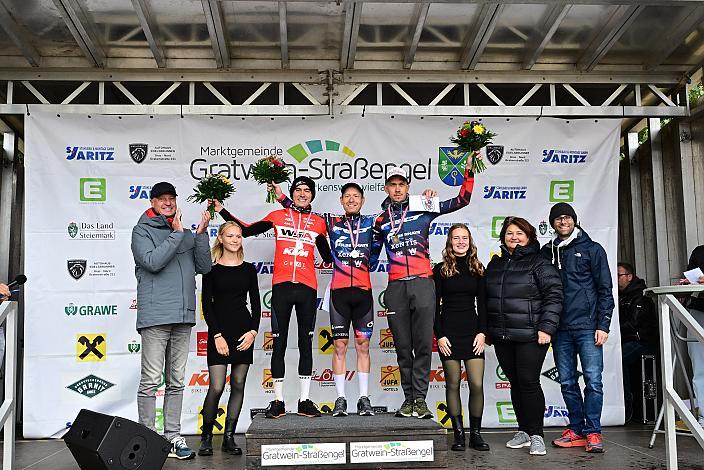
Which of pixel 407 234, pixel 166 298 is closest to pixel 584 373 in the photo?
pixel 407 234

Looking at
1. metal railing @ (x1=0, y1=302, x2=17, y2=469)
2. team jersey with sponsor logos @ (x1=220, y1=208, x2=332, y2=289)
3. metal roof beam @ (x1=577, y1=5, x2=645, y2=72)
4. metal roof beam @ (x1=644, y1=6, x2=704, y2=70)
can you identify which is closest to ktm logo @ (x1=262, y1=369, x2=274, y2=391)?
team jersey with sponsor logos @ (x1=220, y1=208, x2=332, y2=289)

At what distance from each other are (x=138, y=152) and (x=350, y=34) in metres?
2.15

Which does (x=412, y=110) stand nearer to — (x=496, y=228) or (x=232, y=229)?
(x=496, y=228)

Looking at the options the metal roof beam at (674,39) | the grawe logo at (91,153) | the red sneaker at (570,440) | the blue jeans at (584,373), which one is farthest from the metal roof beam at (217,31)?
the red sneaker at (570,440)

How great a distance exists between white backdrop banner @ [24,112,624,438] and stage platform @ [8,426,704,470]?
0.69m

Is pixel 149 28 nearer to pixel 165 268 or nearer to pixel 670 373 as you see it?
pixel 165 268

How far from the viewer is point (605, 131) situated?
6625 mm

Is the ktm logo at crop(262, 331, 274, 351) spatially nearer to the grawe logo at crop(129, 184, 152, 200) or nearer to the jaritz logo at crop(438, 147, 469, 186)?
the grawe logo at crop(129, 184, 152, 200)

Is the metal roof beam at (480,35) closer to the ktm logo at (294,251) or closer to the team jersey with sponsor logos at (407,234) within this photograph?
the team jersey with sponsor logos at (407,234)

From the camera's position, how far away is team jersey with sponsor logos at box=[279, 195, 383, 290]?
5.09 metres

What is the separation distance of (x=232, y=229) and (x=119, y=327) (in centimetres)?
176

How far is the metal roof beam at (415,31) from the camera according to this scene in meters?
5.60

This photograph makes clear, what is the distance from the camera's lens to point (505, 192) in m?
6.54

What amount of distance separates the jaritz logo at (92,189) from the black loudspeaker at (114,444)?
2574 millimetres
